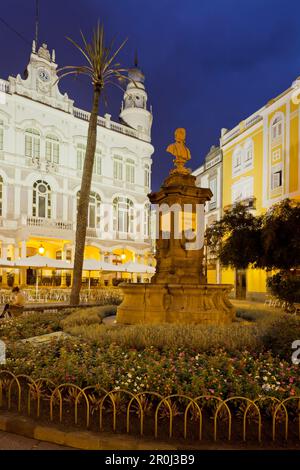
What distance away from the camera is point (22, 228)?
95.3 feet

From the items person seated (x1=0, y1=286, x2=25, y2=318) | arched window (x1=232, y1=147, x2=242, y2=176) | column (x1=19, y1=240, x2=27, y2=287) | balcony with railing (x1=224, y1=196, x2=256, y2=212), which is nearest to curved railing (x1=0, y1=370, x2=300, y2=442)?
person seated (x1=0, y1=286, x2=25, y2=318)

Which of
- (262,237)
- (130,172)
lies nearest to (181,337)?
(262,237)

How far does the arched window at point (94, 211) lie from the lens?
35531 millimetres

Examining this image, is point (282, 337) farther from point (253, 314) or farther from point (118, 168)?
point (118, 168)

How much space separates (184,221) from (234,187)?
22.0m

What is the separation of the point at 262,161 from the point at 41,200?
18.7 meters

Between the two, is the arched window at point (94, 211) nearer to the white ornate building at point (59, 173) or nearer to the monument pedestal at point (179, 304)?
the white ornate building at point (59, 173)

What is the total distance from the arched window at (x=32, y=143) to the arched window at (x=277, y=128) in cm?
1942

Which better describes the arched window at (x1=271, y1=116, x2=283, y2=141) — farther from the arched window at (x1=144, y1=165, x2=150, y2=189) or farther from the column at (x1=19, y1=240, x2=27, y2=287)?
the column at (x1=19, y1=240, x2=27, y2=287)

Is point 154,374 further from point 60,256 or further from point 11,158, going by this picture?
point 60,256

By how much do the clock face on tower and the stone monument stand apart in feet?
84.1

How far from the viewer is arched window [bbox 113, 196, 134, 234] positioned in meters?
37.4

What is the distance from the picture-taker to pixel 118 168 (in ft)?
124

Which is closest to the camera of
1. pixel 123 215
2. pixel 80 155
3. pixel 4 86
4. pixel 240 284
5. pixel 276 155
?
pixel 276 155
